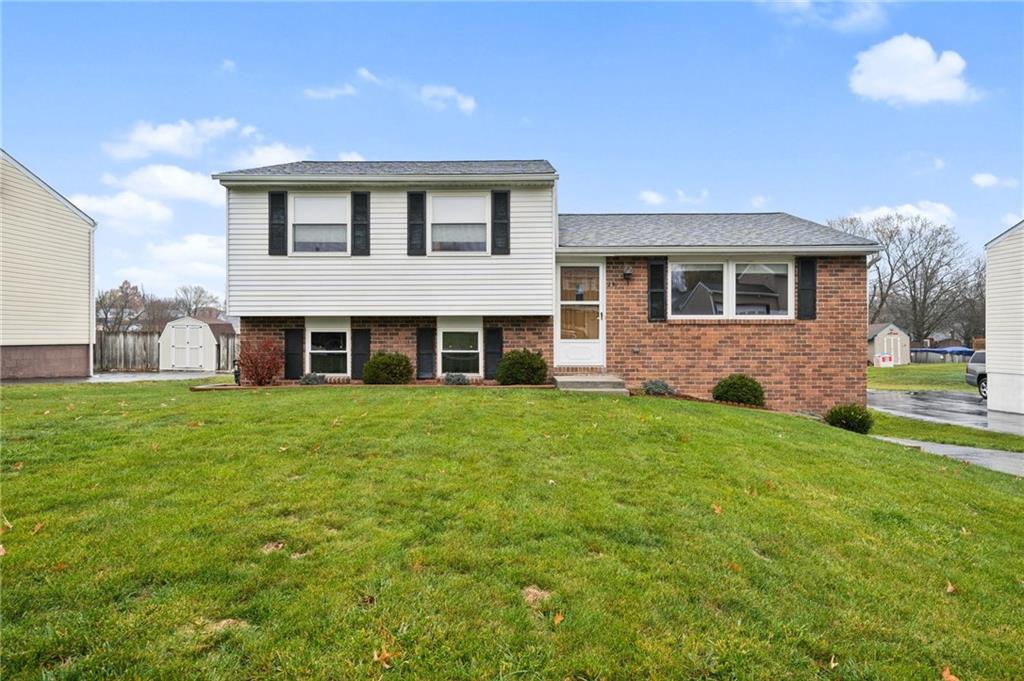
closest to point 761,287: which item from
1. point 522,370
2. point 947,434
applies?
point 947,434

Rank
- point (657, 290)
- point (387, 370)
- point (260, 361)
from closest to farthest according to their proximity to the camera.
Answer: point (387, 370), point (260, 361), point (657, 290)

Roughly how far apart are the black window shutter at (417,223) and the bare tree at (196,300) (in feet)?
132

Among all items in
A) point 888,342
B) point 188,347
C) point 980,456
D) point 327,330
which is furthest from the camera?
point 888,342

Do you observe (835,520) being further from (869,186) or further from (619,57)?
(869,186)

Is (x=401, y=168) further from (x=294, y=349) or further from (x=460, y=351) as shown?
(x=294, y=349)

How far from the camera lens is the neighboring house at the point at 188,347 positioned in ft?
70.8

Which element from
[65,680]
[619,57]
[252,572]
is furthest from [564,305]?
[65,680]

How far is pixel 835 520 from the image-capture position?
416 centimetres

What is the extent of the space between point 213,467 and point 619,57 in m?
14.7

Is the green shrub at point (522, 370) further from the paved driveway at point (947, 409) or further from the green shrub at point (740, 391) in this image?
the paved driveway at point (947, 409)

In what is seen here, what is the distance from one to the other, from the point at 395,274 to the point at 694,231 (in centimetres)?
762

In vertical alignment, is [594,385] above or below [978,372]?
above

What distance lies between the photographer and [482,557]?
3.09 meters

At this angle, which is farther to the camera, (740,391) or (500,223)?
(500,223)
